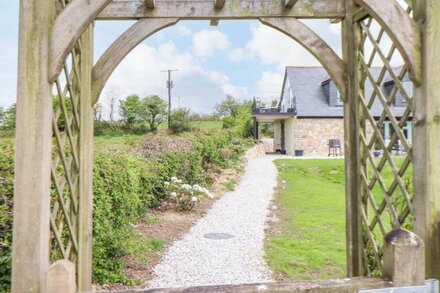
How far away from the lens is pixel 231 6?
10.1 ft

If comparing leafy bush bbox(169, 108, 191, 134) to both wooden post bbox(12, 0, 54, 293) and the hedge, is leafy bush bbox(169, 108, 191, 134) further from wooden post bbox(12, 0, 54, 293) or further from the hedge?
wooden post bbox(12, 0, 54, 293)

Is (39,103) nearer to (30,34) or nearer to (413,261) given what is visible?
(30,34)

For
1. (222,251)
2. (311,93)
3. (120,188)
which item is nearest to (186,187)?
(222,251)

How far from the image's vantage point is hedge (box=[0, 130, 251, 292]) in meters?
2.69

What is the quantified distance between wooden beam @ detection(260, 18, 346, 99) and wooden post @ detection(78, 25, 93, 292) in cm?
149

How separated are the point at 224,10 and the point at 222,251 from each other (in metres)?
4.12

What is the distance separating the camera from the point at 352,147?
3.06 metres

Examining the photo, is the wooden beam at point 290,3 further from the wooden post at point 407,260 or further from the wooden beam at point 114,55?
the wooden post at point 407,260

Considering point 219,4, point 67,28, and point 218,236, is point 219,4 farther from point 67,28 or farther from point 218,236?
point 218,236

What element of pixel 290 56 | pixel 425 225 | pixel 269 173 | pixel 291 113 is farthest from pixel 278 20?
pixel 290 56

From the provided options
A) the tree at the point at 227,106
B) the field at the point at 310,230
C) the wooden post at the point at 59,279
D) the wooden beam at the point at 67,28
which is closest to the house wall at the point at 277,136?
the tree at the point at 227,106

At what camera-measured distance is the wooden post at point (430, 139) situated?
182cm

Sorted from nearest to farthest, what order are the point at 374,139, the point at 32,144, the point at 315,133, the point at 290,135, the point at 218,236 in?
the point at 32,144, the point at 374,139, the point at 218,236, the point at 315,133, the point at 290,135

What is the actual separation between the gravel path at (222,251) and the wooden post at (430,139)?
3.12 metres
